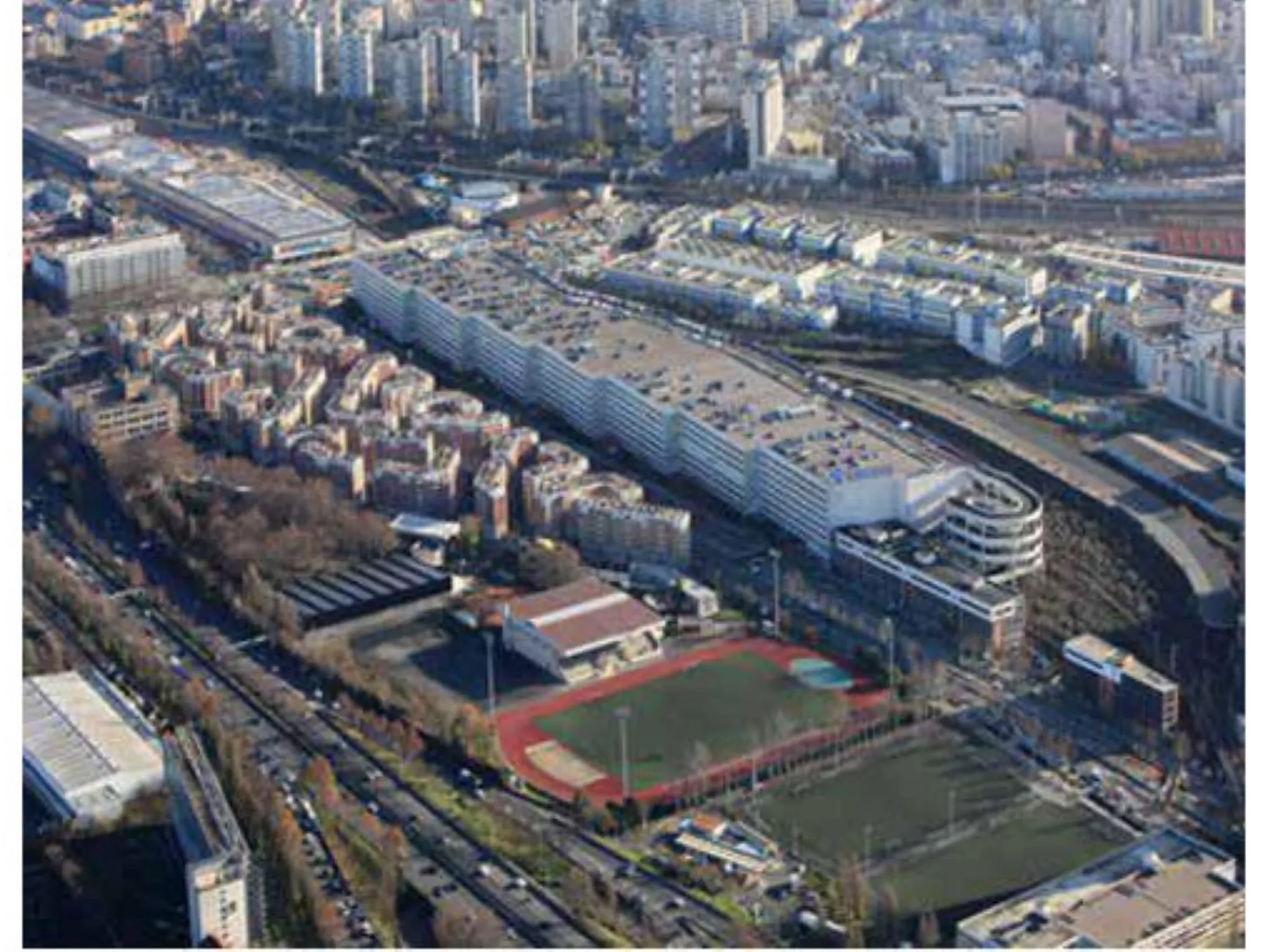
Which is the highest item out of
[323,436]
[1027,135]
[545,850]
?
[1027,135]

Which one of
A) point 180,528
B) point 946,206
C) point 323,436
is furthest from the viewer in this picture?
point 946,206

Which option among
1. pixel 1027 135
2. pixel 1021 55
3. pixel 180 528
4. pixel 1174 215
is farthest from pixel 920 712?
pixel 1021 55

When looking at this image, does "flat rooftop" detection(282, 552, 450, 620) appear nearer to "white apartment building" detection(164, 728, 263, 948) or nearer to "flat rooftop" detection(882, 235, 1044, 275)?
"white apartment building" detection(164, 728, 263, 948)

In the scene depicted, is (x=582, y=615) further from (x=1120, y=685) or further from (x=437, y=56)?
(x=437, y=56)

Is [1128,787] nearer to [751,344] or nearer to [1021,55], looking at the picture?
[751,344]

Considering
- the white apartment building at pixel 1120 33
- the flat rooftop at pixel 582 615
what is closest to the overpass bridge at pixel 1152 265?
the white apartment building at pixel 1120 33

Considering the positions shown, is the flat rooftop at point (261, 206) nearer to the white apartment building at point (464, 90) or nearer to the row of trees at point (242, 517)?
the white apartment building at point (464, 90)
